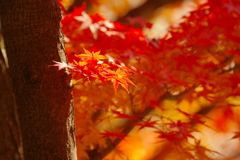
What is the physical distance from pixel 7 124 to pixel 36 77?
1.54 ft

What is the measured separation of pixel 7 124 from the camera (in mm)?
917

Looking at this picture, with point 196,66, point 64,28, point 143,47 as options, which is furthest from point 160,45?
point 64,28

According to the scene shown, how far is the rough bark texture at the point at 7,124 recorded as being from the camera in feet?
2.96

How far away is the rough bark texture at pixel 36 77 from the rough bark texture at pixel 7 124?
0.43 meters

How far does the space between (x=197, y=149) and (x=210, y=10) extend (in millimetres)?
1097

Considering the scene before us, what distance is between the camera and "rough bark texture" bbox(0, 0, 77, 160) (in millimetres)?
1374

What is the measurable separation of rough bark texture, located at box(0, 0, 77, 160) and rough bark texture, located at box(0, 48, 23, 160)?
43cm

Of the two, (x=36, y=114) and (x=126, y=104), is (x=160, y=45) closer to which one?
(x=126, y=104)

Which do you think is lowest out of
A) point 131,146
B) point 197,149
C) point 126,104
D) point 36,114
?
point 131,146

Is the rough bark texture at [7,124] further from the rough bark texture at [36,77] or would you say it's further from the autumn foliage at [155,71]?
the autumn foliage at [155,71]

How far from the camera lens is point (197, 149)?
2268 millimetres

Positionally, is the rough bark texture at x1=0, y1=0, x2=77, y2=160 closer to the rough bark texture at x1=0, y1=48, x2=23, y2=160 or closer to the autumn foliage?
the rough bark texture at x1=0, y1=48, x2=23, y2=160

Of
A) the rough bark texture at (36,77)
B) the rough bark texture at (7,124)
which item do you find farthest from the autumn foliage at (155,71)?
the rough bark texture at (7,124)

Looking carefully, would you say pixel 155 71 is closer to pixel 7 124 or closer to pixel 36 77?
pixel 36 77
